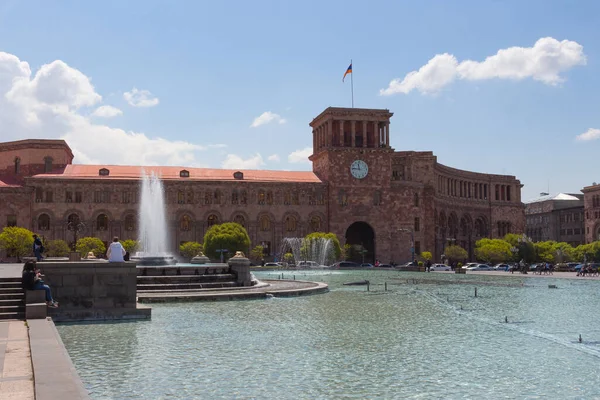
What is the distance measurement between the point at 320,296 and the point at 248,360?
15887 millimetres

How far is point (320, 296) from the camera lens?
2870cm

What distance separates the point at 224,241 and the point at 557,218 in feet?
293

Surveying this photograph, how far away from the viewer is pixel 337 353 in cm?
1380

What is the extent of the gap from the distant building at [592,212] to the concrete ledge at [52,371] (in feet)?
374

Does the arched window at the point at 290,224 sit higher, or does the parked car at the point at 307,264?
the arched window at the point at 290,224

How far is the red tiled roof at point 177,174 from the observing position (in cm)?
7769

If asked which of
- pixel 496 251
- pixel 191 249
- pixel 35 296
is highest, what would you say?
pixel 191 249

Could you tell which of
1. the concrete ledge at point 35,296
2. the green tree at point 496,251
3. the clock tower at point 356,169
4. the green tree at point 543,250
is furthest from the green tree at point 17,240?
the green tree at point 543,250

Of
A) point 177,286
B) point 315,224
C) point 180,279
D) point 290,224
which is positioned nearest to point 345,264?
point 315,224

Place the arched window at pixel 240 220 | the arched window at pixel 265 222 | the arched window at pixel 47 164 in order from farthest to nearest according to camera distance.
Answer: the arched window at pixel 265 222 → the arched window at pixel 240 220 → the arched window at pixel 47 164

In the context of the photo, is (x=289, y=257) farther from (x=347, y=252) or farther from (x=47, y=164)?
(x=47, y=164)

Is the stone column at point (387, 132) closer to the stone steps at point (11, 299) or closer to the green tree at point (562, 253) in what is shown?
the green tree at point (562, 253)

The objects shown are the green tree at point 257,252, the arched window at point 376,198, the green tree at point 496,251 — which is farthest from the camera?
the arched window at point 376,198

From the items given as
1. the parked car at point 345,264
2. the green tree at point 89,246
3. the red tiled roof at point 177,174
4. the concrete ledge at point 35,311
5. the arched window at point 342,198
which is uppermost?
the red tiled roof at point 177,174
